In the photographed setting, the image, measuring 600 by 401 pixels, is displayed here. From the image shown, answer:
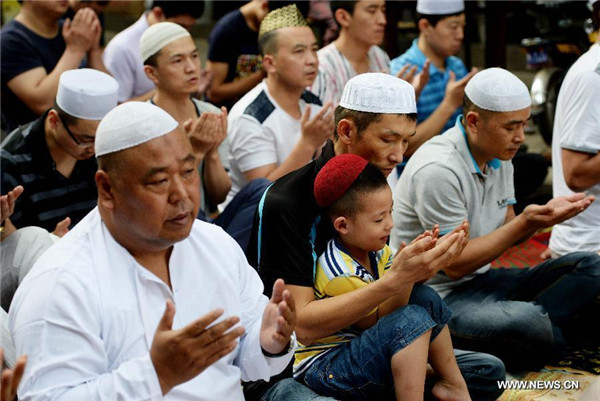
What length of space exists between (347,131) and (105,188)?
122 cm

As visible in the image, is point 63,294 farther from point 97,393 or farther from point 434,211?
point 434,211

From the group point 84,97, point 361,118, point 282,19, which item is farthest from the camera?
point 282,19

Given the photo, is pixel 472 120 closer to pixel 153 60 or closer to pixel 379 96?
pixel 379 96

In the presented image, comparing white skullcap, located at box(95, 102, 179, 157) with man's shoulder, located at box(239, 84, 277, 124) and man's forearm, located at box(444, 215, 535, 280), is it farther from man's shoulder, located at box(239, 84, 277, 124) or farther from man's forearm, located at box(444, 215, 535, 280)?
man's shoulder, located at box(239, 84, 277, 124)

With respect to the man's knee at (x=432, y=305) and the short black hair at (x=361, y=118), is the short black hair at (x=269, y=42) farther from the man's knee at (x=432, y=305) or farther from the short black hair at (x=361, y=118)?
the man's knee at (x=432, y=305)

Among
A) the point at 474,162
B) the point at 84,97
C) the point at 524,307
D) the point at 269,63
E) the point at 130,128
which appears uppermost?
the point at 130,128

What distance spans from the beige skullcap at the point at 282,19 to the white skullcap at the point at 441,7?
0.89 metres

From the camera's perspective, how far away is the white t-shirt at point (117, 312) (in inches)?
85.1

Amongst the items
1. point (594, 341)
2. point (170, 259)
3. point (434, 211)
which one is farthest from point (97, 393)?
point (594, 341)

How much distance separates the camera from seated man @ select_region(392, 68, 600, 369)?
3600 millimetres

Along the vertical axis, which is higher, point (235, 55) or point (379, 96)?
point (379, 96)

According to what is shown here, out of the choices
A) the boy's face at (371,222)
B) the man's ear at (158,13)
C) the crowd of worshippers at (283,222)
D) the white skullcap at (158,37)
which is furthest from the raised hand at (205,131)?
the man's ear at (158,13)

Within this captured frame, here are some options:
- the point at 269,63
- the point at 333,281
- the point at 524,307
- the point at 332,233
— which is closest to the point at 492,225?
the point at 524,307

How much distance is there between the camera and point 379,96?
334 centimetres
